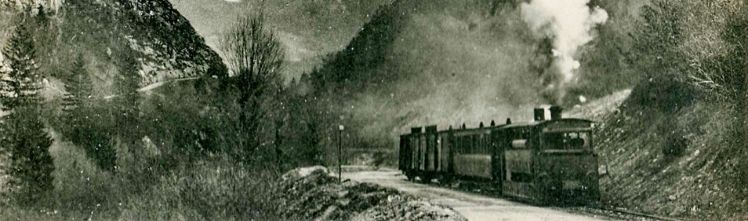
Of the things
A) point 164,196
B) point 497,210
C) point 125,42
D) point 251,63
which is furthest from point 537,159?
point 125,42

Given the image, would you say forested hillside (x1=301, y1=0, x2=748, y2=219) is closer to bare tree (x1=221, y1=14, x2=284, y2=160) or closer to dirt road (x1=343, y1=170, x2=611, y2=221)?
dirt road (x1=343, y1=170, x2=611, y2=221)

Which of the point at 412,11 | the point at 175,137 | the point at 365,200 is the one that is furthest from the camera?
the point at 412,11

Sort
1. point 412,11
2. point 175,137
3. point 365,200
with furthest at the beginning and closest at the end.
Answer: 1. point 412,11
2. point 175,137
3. point 365,200

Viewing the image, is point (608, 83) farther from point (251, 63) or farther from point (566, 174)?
point (251, 63)

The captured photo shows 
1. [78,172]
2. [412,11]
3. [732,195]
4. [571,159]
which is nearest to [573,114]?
[571,159]

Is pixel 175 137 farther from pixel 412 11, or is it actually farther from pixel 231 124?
pixel 412 11

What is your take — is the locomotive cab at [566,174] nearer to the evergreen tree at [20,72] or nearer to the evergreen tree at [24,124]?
the evergreen tree at [24,124]

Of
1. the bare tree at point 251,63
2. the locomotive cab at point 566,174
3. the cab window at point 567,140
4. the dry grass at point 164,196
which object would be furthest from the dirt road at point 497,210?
the bare tree at point 251,63
